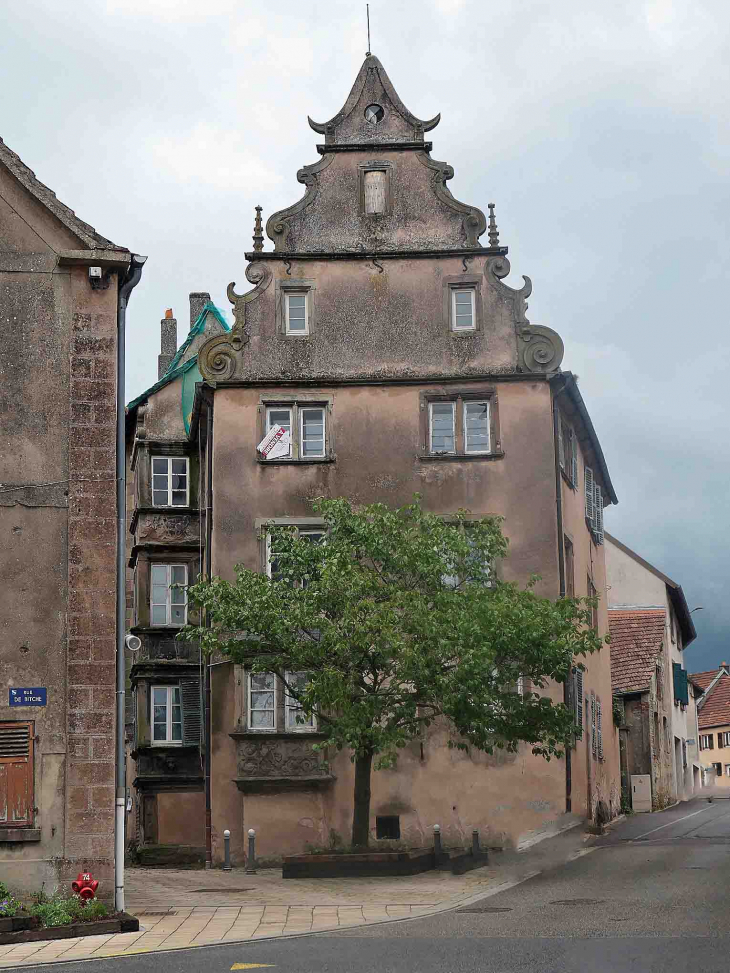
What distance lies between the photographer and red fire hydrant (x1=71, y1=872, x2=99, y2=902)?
1873cm

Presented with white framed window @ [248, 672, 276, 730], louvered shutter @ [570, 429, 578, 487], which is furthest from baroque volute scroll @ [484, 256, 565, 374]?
white framed window @ [248, 672, 276, 730]

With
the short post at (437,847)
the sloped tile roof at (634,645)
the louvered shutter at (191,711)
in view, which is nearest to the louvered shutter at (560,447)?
the short post at (437,847)

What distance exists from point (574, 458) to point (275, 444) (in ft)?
25.1

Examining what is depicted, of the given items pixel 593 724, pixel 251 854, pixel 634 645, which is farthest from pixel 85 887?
pixel 634 645

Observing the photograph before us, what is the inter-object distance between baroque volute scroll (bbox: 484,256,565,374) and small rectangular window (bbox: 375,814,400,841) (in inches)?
383

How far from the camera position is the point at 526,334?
31.5 meters

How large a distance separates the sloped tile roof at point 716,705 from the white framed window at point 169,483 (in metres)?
58.1

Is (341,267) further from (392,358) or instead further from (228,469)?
(228,469)

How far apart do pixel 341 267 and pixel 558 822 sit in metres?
12.5

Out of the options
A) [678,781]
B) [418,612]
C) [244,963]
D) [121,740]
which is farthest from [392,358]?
[678,781]

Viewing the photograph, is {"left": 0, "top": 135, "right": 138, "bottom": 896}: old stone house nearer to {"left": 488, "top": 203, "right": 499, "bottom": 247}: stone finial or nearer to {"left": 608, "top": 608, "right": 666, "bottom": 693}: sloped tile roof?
{"left": 488, "top": 203, "right": 499, "bottom": 247}: stone finial

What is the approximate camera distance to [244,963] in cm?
1451

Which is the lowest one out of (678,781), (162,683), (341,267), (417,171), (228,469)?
(678,781)

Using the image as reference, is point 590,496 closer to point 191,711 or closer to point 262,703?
point 191,711
